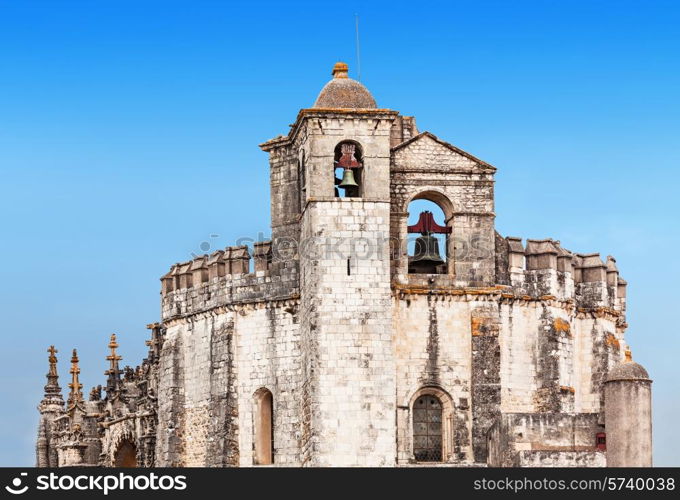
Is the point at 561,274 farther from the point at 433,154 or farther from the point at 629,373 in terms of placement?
the point at 629,373

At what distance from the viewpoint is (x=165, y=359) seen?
87.8 metres

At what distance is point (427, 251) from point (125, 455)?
1615cm

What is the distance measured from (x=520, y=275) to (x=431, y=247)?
2.99 metres

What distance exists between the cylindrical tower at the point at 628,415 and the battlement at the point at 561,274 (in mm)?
7751

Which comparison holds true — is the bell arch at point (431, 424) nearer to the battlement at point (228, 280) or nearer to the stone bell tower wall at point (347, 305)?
the stone bell tower wall at point (347, 305)

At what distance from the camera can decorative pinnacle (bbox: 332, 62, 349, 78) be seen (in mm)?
83625

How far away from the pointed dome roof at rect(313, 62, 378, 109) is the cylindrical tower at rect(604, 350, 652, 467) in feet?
40.3

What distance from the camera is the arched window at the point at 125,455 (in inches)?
3676

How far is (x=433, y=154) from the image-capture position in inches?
3292

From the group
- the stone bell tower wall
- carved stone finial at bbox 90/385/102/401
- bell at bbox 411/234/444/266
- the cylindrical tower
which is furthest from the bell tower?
carved stone finial at bbox 90/385/102/401

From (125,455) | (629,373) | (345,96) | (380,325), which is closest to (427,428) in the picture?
(380,325)

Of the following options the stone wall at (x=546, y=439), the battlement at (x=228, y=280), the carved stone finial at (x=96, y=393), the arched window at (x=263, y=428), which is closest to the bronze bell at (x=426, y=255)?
the battlement at (x=228, y=280)

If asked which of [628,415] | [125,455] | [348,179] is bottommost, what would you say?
[628,415]
